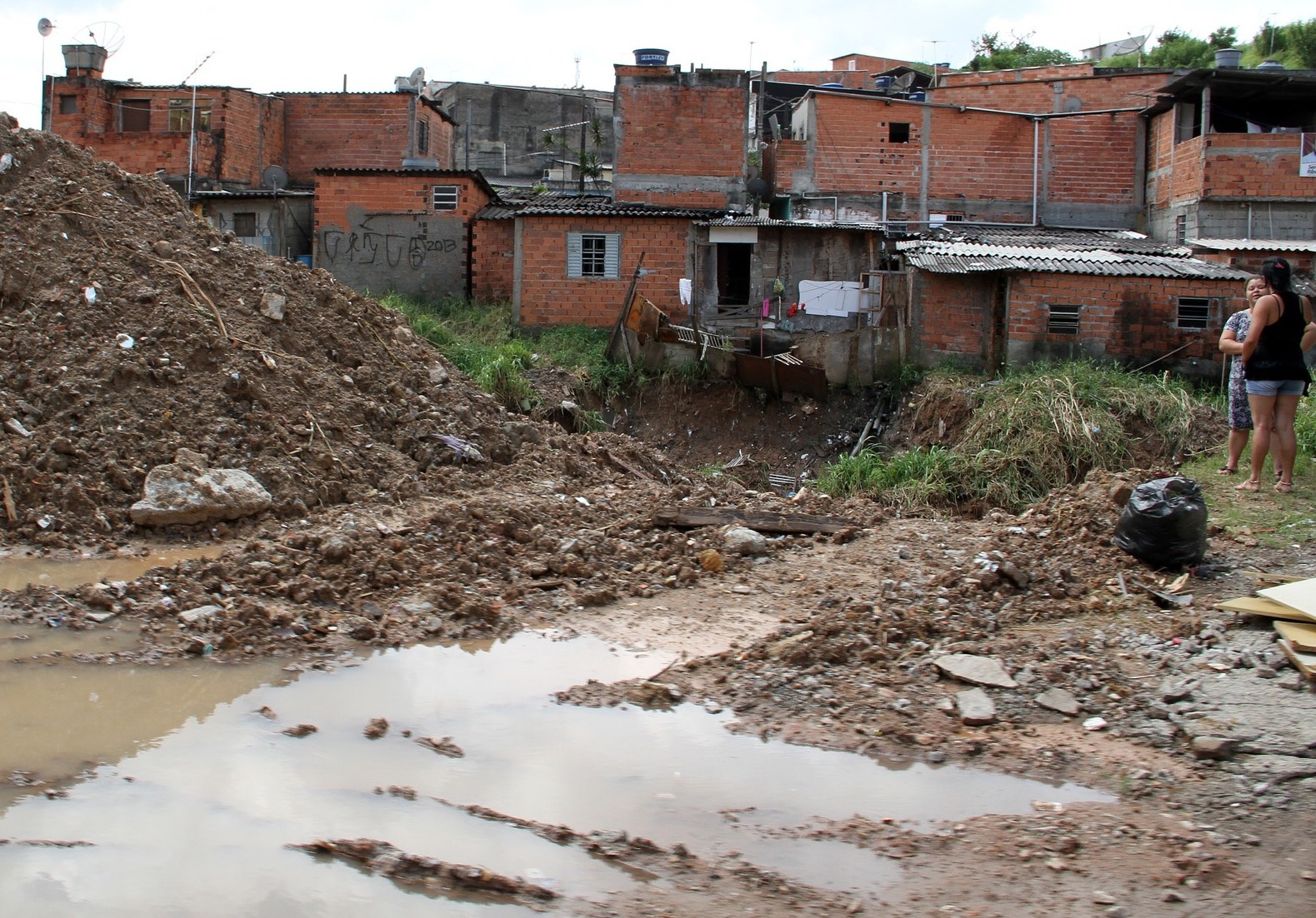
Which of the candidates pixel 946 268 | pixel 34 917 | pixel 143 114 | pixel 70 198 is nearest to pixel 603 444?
pixel 70 198

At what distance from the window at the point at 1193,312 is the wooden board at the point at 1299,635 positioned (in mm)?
12028

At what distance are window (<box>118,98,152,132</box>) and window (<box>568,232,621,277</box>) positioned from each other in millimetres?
12066

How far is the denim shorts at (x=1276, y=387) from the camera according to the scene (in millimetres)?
6949

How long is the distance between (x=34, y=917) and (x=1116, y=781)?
3536 millimetres

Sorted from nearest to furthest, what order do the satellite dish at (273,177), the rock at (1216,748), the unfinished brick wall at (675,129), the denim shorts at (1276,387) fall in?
the rock at (1216,748) < the denim shorts at (1276,387) < the unfinished brick wall at (675,129) < the satellite dish at (273,177)

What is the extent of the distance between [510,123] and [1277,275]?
1059 inches

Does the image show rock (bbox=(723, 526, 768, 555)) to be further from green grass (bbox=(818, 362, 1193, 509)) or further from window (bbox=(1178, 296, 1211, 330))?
window (bbox=(1178, 296, 1211, 330))

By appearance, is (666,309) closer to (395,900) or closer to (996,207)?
(996,207)

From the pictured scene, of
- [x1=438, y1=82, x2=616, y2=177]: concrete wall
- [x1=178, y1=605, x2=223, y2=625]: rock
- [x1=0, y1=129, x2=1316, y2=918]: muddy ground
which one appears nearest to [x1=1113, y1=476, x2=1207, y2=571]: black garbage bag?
[x1=0, y1=129, x2=1316, y2=918]: muddy ground

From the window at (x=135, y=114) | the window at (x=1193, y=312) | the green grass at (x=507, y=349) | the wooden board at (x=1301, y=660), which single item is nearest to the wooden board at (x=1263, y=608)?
the wooden board at (x=1301, y=660)

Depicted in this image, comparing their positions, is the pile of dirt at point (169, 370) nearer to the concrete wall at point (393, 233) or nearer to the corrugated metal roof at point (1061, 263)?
the corrugated metal roof at point (1061, 263)

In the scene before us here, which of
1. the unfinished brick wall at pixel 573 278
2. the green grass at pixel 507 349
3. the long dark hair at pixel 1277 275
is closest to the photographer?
the long dark hair at pixel 1277 275

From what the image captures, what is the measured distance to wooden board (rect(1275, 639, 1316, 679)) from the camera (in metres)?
4.43

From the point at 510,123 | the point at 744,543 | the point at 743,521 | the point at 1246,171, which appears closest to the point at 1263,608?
the point at 744,543
